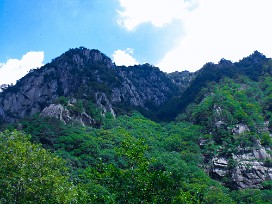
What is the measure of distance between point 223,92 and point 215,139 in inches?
882

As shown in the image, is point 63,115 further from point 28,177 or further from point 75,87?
point 28,177

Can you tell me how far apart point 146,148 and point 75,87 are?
94.6 meters

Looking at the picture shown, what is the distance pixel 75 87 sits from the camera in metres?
105

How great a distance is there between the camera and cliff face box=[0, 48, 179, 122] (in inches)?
3889

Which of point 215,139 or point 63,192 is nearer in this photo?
point 63,192

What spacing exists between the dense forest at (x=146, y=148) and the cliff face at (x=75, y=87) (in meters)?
0.95

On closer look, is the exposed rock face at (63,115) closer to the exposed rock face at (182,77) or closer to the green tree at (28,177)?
the green tree at (28,177)

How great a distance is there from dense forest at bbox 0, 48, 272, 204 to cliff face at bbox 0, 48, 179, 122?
95cm

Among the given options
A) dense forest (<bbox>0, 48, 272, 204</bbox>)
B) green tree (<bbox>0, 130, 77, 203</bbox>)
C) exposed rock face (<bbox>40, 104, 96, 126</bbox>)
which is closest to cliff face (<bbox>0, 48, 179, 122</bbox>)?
dense forest (<bbox>0, 48, 272, 204</bbox>)

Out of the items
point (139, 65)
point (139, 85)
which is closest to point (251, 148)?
point (139, 85)

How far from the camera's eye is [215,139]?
71.7 meters

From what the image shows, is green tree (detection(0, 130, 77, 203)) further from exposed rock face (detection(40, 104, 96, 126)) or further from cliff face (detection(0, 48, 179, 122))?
cliff face (detection(0, 48, 179, 122))

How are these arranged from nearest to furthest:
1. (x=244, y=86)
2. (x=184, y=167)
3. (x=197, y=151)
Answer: (x=184, y=167) < (x=197, y=151) < (x=244, y=86)

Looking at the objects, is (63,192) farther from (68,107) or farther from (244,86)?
(244,86)
